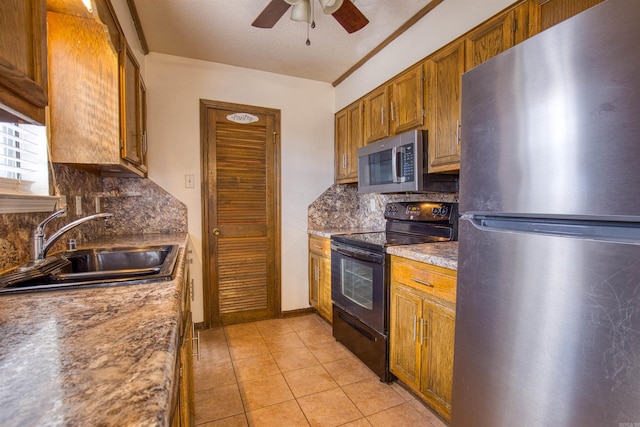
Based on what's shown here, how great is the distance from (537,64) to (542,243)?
52cm

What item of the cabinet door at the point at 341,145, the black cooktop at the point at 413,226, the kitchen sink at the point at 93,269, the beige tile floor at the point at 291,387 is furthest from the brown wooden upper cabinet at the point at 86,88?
the cabinet door at the point at 341,145

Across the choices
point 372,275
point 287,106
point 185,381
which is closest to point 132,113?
point 287,106

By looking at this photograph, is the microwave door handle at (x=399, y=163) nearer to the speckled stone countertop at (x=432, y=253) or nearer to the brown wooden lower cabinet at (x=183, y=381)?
the speckled stone countertop at (x=432, y=253)

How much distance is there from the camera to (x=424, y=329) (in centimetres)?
163

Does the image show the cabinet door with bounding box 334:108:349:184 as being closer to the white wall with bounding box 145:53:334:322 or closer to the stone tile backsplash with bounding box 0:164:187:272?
the white wall with bounding box 145:53:334:322

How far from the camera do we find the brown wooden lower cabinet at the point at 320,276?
2772mm

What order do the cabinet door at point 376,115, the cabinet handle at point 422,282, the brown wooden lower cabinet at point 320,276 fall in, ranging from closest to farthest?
the cabinet handle at point 422,282 < the cabinet door at point 376,115 < the brown wooden lower cabinet at point 320,276

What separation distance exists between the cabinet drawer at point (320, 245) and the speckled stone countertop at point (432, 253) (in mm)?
953

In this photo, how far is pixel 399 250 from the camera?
71.1 inches

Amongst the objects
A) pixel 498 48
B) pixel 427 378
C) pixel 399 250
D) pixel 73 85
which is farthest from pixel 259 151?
pixel 427 378

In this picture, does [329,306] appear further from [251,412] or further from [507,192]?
[507,192]

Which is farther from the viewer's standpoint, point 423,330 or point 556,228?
point 423,330

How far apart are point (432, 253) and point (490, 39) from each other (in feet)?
3.87

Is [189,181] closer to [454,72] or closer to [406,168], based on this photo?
[406,168]
